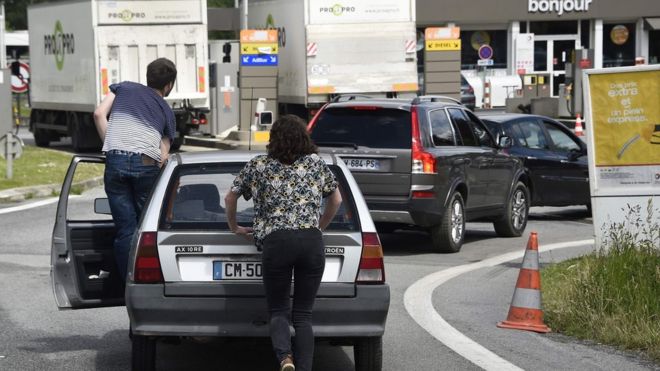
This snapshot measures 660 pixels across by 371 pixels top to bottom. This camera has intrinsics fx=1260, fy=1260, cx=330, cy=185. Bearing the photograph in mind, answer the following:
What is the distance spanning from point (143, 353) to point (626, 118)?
19.2 ft

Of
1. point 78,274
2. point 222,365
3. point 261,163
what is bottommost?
point 222,365

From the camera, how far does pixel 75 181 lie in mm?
22016

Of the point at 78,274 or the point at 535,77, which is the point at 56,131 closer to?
the point at 535,77

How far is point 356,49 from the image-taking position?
3042 cm

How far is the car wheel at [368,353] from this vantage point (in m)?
7.17

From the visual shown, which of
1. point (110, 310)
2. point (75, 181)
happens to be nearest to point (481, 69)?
point (75, 181)

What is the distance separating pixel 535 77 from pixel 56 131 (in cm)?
2245

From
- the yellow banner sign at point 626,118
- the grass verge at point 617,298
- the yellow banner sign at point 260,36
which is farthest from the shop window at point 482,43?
the grass verge at point 617,298

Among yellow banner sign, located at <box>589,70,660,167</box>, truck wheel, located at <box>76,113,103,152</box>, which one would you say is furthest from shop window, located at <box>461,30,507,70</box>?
yellow banner sign, located at <box>589,70,660,167</box>

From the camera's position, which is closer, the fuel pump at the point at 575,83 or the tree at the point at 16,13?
the fuel pump at the point at 575,83

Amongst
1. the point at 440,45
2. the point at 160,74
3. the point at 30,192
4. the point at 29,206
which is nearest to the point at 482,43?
the point at 440,45

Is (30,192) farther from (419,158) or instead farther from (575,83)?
(575,83)

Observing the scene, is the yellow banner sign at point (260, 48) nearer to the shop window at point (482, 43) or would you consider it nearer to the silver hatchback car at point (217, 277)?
the shop window at point (482, 43)

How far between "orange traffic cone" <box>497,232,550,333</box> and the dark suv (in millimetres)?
4163
